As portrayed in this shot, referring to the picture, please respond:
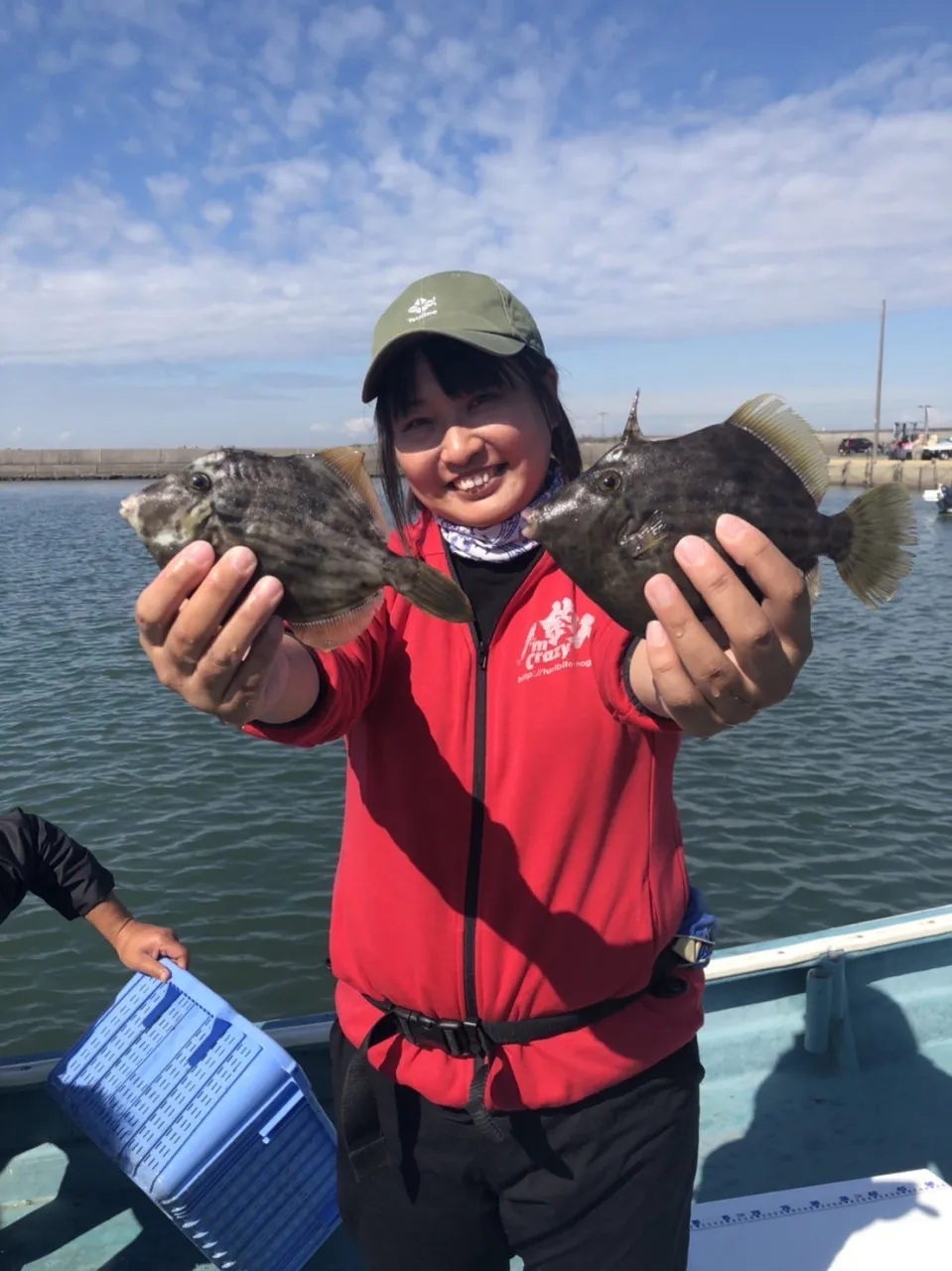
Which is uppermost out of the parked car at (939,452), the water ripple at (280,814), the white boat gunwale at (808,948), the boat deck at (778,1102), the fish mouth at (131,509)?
the fish mouth at (131,509)

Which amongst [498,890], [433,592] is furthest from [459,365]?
[498,890]

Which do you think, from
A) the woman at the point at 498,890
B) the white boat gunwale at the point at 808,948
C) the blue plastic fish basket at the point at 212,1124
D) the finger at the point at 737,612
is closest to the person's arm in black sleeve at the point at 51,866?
the blue plastic fish basket at the point at 212,1124

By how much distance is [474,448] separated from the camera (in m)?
2.71

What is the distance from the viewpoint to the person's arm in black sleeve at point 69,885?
4355 millimetres

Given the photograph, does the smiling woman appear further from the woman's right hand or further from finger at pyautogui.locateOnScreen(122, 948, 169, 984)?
finger at pyautogui.locateOnScreen(122, 948, 169, 984)

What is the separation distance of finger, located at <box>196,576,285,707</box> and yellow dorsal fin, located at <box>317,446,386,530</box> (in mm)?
580

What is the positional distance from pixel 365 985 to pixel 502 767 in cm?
78

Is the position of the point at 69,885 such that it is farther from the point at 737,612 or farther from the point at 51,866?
the point at 737,612

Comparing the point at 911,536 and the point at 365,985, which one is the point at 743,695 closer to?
the point at 911,536

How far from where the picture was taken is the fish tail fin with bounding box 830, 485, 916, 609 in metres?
2.68

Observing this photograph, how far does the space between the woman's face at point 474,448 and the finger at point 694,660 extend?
711 mm

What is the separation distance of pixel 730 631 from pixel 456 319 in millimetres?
1200

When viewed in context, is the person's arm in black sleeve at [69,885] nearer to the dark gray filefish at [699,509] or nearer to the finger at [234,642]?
the finger at [234,642]

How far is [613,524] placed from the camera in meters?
2.46
